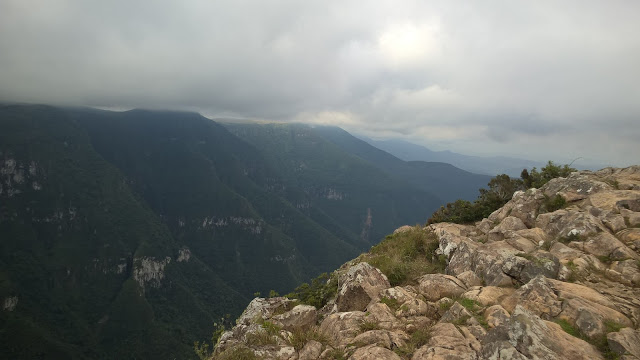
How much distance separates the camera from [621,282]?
506 inches

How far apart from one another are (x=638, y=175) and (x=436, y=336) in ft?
85.4

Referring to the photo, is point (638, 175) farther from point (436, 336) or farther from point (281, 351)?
point (281, 351)

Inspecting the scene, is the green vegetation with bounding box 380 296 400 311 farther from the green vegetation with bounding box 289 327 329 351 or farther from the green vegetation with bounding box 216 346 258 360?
the green vegetation with bounding box 216 346 258 360

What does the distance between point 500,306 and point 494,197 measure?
23.5 m

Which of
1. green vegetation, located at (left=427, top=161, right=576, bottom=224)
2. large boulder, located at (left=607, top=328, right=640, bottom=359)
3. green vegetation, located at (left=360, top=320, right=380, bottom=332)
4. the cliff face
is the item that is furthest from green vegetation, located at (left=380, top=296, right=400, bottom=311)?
green vegetation, located at (left=427, top=161, right=576, bottom=224)

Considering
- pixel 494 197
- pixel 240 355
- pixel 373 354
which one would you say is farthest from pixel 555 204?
pixel 240 355

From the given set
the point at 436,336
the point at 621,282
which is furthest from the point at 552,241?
the point at 436,336

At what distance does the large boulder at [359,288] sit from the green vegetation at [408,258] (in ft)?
5.49

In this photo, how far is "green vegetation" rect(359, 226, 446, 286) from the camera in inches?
663

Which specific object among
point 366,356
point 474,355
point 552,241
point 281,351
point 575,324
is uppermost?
point 552,241

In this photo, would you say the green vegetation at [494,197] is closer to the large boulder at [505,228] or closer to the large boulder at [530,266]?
the large boulder at [505,228]

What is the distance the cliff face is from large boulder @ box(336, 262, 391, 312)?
0.17ft

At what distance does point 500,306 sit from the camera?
36.6ft

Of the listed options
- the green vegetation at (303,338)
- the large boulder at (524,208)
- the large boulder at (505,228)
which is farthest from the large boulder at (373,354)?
the large boulder at (524,208)
